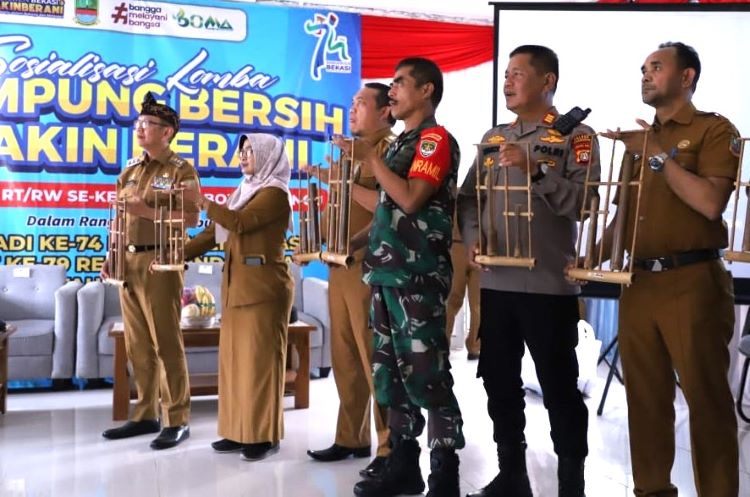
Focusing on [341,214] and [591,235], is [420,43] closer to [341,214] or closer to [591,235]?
[341,214]

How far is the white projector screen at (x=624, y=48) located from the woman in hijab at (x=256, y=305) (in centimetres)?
166

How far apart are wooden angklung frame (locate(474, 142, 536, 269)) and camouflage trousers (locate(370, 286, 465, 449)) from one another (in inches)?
9.9

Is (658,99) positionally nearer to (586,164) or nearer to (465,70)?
(586,164)

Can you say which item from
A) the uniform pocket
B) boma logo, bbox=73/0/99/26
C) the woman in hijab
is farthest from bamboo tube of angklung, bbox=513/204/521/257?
boma logo, bbox=73/0/99/26

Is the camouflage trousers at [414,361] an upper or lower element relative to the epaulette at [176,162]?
lower

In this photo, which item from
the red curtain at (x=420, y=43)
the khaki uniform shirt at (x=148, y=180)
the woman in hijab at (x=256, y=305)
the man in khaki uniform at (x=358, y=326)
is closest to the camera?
the man in khaki uniform at (x=358, y=326)

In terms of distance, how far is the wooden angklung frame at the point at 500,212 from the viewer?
8.20 ft

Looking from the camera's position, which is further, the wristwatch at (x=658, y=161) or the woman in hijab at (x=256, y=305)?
the woman in hijab at (x=256, y=305)

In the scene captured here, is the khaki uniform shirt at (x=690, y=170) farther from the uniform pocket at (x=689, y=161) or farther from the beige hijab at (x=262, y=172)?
the beige hijab at (x=262, y=172)

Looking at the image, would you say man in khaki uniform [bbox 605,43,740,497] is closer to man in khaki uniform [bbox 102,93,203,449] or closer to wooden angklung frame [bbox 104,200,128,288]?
man in khaki uniform [bbox 102,93,203,449]

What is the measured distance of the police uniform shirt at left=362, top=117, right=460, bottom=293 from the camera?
8.68 feet

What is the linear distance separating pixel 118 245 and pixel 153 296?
0.28 meters

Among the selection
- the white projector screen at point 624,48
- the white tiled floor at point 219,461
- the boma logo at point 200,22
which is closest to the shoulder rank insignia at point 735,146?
the white tiled floor at point 219,461

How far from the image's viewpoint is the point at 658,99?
2494mm
